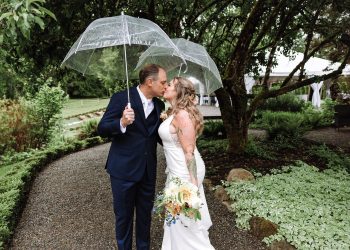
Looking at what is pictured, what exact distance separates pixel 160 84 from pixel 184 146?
2.09 ft

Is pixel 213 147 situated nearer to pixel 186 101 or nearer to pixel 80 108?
pixel 186 101

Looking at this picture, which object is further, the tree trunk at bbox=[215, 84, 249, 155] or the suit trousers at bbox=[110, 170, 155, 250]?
the tree trunk at bbox=[215, 84, 249, 155]

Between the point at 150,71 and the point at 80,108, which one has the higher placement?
the point at 150,71

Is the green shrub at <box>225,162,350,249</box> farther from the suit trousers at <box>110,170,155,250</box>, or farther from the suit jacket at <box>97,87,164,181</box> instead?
the suit jacket at <box>97,87,164,181</box>

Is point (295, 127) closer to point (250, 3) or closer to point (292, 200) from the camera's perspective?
point (250, 3)

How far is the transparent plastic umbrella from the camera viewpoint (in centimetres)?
412

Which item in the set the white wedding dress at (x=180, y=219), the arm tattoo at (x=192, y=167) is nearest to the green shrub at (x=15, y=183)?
the white wedding dress at (x=180, y=219)

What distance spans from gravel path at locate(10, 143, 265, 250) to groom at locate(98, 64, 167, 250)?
104 centimetres

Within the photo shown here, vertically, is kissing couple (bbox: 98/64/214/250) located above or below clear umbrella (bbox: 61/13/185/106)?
below

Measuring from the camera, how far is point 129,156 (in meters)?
3.79

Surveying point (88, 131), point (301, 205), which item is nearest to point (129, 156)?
point (301, 205)

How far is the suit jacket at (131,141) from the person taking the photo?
372cm

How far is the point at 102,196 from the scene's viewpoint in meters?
6.56

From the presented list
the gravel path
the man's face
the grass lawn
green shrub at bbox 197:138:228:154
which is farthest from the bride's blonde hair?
the grass lawn
